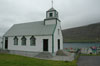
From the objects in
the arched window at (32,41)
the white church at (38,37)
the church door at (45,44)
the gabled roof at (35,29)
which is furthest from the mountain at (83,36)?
the church door at (45,44)

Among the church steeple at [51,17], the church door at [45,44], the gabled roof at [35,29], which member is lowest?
the church door at [45,44]

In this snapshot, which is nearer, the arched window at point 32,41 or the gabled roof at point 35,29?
the gabled roof at point 35,29

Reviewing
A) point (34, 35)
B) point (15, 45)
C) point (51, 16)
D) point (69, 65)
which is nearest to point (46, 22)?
point (51, 16)

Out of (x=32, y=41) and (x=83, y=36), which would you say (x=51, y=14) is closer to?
(x=32, y=41)

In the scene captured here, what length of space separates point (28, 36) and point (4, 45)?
7.40 m

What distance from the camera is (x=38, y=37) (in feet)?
58.9

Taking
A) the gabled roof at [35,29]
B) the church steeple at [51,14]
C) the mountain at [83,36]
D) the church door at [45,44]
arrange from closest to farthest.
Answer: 1. the church door at [45,44]
2. the gabled roof at [35,29]
3. the church steeple at [51,14]
4. the mountain at [83,36]

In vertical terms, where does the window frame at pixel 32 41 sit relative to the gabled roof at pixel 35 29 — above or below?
below

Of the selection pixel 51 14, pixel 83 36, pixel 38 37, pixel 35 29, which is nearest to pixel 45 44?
pixel 38 37

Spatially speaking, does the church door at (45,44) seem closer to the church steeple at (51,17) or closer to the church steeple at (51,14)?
the church steeple at (51,17)

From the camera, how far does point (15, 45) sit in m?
20.5

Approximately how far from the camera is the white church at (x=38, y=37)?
1714 cm

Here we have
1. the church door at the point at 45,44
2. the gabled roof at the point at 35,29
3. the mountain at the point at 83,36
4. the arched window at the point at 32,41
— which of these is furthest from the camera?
the mountain at the point at 83,36

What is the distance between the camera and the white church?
56.2 feet
